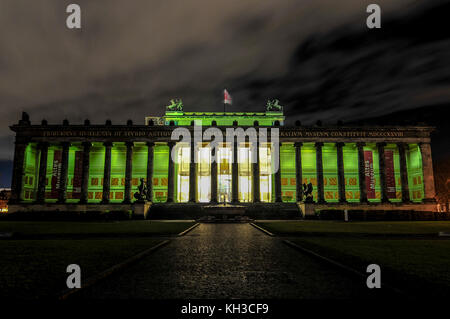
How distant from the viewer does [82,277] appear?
6.57m

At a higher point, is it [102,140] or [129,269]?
[102,140]

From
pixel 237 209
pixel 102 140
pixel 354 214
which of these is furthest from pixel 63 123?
pixel 354 214

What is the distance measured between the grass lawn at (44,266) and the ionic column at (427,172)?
5227 cm

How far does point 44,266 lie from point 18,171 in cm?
4968

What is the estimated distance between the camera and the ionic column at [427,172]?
4956 centimetres

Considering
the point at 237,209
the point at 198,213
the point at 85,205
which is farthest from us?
the point at 85,205

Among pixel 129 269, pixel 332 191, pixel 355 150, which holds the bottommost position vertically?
pixel 129 269

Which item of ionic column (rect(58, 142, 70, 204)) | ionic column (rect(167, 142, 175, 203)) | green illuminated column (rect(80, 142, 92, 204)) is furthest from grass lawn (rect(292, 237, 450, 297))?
ionic column (rect(58, 142, 70, 204))

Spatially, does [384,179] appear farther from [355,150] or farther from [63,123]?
[63,123]

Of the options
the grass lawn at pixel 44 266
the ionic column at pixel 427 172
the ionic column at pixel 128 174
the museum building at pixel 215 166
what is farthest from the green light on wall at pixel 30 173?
the ionic column at pixel 427 172

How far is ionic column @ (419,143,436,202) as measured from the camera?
1951 inches

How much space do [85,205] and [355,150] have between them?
46.6 m

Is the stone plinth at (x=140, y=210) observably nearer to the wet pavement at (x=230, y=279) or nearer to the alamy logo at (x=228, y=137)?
the alamy logo at (x=228, y=137)
